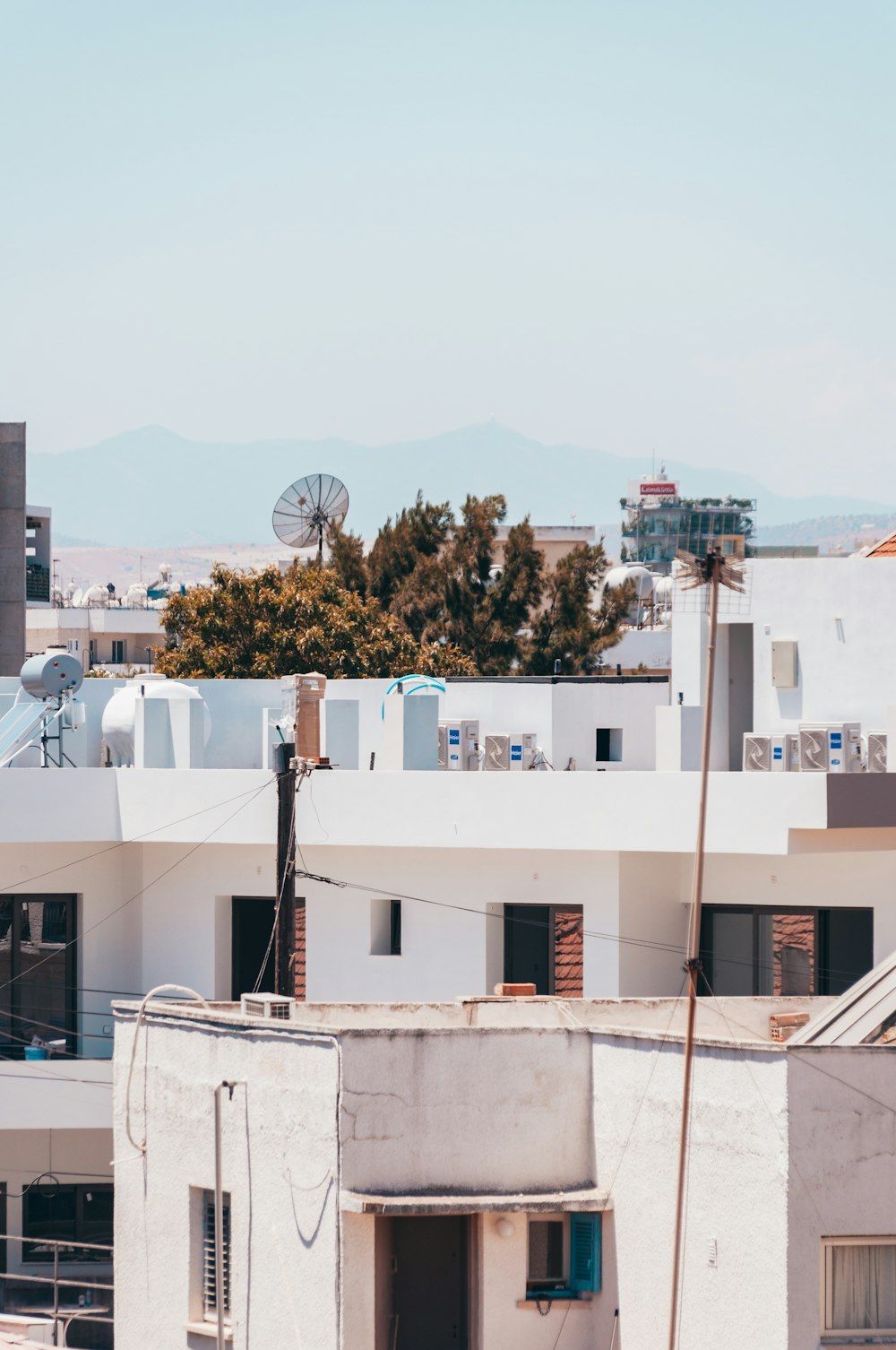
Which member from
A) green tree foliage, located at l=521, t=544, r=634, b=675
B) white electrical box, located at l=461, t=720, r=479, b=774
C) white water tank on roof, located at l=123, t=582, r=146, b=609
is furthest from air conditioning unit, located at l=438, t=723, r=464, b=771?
white water tank on roof, located at l=123, t=582, r=146, b=609

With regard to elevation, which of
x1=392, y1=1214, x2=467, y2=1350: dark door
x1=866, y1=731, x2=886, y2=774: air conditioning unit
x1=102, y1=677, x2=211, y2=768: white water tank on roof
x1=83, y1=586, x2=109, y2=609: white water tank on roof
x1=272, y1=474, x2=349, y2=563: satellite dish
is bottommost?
x1=392, y1=1214, x2=467, y2=1350: dark door

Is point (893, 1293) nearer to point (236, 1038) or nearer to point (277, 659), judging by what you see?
point (236, 1038)

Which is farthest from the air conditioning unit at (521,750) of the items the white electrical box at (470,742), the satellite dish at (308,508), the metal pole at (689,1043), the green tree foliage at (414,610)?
the satellite dish at (308,508)

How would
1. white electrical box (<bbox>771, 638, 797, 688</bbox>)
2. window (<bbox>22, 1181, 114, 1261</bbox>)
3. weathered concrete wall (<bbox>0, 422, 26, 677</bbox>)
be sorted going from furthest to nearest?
weathered concrete wall (<bbox>0, 422, 26, 677</bbox>), white electrical box (<bbox>771, 638, 797, 688</bbox>), window (<bbox>22, 1181, 114, 1261</bbox>)

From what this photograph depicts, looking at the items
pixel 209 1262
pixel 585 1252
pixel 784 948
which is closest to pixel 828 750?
pixel 784 948

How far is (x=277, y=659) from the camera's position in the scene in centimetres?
5734

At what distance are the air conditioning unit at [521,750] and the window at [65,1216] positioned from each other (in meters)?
8.20

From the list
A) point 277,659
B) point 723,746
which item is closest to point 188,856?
point 723,746

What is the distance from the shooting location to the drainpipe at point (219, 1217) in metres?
18.5

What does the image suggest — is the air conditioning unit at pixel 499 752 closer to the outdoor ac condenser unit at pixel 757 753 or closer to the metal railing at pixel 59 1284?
the outdoor ac condenser unit at pixel 757 753

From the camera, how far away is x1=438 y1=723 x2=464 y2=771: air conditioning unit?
94.8 feet

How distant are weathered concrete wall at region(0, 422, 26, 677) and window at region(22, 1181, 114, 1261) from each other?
76.7 ft

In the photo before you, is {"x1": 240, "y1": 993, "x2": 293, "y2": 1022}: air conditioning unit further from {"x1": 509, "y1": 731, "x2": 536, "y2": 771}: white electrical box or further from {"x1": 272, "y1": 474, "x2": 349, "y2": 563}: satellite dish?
{"x1": 272, "y1": 474, "x2": 349, "y2": 563}: satellite dish

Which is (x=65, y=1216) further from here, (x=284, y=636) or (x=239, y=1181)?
(x=284, y=636)
